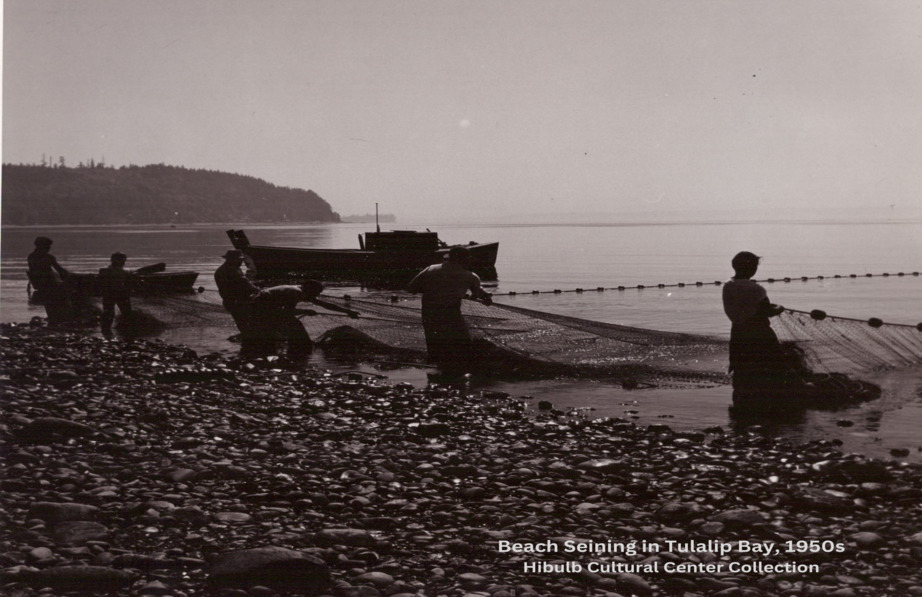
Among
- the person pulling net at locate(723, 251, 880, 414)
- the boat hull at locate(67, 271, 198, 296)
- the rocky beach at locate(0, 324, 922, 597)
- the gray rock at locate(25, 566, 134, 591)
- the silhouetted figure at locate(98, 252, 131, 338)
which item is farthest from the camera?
the boat hull at locate(67, 271, 198, 296)

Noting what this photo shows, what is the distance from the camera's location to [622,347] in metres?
12.5

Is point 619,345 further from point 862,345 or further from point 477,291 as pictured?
point 862,345

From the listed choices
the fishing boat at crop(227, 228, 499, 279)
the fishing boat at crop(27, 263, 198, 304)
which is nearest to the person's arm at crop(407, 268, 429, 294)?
the fishing boat at crop(27, 263, 198, 304)

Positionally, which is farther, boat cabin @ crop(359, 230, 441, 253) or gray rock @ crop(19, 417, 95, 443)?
boat cabin @ crop(359, 230, 441, 253)

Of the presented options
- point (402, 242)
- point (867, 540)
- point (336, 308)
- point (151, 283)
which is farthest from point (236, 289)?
point (402, 242)

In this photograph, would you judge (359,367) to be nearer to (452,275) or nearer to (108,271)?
(452,275)

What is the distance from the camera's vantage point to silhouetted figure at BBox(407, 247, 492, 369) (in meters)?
11.5

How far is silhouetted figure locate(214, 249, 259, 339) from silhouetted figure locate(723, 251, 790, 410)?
7.98m

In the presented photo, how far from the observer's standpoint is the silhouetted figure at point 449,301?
11.5 meters

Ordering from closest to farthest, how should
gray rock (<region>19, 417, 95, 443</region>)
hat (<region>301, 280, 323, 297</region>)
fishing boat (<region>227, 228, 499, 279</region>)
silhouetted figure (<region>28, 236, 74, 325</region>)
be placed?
gray rock (<region>19, 417, 95, 443</region>) → hat (<region>301, 280, 323, 297</region>) → silhouetted figure (<region>28, 236, 74, 325</region>) → fishing boat (<region>227, 228, 499, 279</region>)

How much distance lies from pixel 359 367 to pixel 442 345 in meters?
1.91

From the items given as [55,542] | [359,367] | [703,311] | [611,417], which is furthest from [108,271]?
[703,311]

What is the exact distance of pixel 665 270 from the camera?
54.8 metres

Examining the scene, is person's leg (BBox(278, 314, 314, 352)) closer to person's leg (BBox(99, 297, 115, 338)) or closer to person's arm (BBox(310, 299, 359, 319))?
person's arm (BBox(310, 299, 359, 319))
